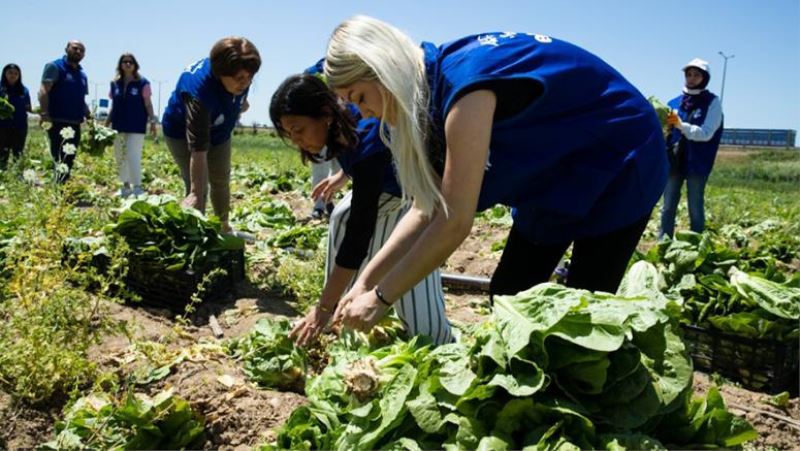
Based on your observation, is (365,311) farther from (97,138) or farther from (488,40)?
(97,138)

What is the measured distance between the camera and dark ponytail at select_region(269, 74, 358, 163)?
118 inches

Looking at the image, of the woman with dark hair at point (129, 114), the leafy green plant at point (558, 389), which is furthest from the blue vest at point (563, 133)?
the woman with dark hair at point (129, 114)

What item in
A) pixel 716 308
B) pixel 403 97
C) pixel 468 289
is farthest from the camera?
pixel 468 289

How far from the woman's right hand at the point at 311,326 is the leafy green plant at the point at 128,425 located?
56cm

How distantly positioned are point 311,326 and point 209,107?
2.72 m

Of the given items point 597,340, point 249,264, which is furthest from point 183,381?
point 249,264

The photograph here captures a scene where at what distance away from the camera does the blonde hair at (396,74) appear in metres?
2.07

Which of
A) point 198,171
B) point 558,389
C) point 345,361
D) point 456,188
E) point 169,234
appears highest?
point 456,188

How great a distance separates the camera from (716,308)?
392 centimetres

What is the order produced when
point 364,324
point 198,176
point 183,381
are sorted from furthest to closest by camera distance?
1. point 198,176
2. point 183,381
3. point 364,324

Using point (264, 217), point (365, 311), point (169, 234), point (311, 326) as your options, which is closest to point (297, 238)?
point (264, 217)

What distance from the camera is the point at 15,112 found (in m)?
10.9

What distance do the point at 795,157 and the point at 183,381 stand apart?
135ft

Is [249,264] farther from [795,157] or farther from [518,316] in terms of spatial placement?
[795,157]
